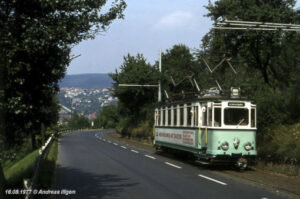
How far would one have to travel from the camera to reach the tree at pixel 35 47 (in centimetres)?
829

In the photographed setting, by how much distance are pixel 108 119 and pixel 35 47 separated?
113791 millimetres

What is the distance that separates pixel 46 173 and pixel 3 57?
23.9 feet

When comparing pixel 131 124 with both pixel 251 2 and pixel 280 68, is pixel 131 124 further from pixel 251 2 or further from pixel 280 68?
pixel 251 2

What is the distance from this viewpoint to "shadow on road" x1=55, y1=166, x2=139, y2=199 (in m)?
11.3

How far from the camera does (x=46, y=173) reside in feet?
48.5

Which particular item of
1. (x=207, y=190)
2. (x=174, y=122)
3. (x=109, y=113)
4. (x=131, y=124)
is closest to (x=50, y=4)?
(x=207, y=190)

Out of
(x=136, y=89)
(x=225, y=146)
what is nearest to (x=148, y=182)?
(x=225, y=146)

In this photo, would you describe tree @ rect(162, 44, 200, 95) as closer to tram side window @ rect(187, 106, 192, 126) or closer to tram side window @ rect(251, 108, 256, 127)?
tram side window @ rect(187, 106, 192, 126)

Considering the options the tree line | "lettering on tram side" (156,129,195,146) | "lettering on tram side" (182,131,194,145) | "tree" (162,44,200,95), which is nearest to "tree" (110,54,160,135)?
"tree" (162,44,200,95)

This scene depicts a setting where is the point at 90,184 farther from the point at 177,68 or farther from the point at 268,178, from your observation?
the point at 177,68

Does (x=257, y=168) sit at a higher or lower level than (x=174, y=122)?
lower

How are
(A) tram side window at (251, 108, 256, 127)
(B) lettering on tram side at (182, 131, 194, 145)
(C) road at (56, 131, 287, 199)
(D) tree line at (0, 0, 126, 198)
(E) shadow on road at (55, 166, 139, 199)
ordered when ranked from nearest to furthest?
(D) tree line at (0, 0, 126, 198) → (C) road at (56, 131, 287, 199) → (E) shadow on road at (55, 166, 139, 199) → (A) tram side window at (251, 108, 256, 127) → (B) lettering on tram side at (182, 131, 194, 145)

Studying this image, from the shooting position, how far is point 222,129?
16.9 m

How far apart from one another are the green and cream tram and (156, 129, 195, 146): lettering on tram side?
42 millimetres
